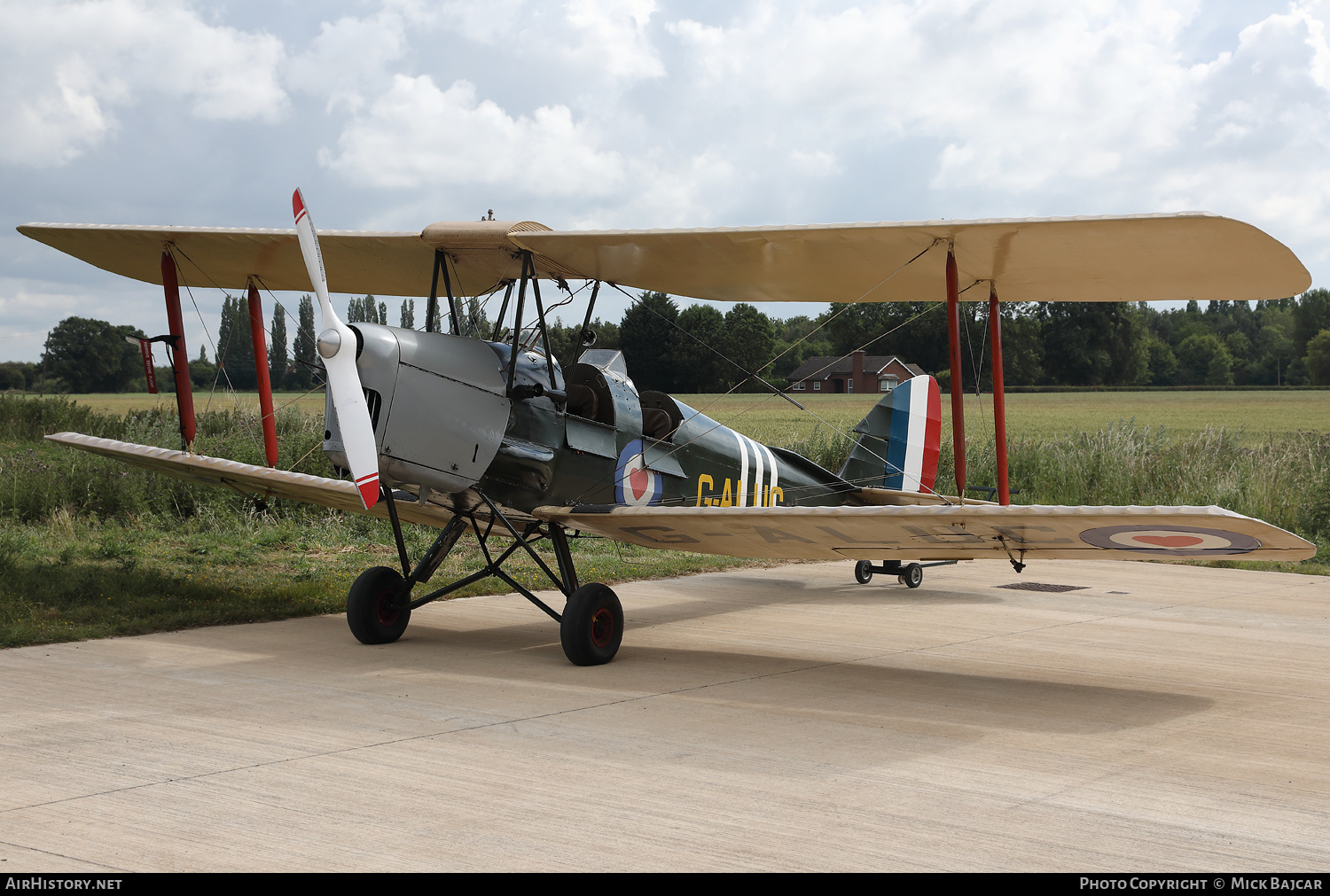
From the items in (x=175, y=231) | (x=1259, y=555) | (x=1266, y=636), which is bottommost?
(x=1266, y=636)

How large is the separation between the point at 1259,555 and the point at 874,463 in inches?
226

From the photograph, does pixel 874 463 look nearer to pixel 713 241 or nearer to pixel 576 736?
pixel 713 241

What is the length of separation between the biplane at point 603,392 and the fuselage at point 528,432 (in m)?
0.02

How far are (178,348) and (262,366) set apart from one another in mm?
861

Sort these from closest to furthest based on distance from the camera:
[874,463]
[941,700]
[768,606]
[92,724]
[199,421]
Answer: [92,724], [941,700], [768,606], [874,463], [199,421]

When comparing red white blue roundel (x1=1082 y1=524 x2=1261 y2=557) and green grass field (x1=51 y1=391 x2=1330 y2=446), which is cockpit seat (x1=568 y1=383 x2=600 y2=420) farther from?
red white blue roundel (x1=1082 y1=524 x2=1261 y2=557)

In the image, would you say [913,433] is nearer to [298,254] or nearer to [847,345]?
[298,254]

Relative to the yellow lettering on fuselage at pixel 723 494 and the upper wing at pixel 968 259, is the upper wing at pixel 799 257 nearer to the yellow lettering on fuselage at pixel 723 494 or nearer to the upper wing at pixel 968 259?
the upper wing at pixel 968 259

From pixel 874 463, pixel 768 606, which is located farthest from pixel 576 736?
pixel 874 463

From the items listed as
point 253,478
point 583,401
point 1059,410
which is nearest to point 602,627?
point 583,401

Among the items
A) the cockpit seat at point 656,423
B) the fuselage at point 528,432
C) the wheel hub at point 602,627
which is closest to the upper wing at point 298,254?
the fuselage at point 528,432

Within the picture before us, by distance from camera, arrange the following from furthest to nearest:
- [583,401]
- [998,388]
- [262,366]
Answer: [262,366], [998,388], [583,401]

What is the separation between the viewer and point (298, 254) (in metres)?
8.21
